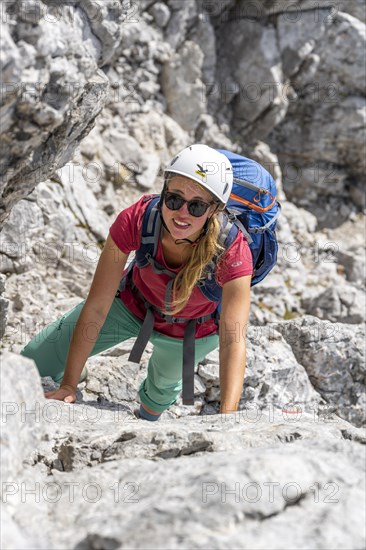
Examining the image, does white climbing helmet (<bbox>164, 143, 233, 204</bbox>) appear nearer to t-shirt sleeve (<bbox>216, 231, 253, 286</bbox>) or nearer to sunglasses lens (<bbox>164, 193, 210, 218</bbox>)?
sunglasses lens (<bbox>164, 193, 210, 218</bbox>)

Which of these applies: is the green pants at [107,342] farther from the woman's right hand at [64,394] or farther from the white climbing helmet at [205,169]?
the white climbing helmet at [205,169]

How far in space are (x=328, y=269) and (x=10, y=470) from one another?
1791 centimetres

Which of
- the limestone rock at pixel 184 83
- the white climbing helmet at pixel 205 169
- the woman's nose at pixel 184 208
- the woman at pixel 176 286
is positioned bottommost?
the woman at pixel 176 286

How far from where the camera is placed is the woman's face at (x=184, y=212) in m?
6.66

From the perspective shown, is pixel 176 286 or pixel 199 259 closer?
pixel 199 259

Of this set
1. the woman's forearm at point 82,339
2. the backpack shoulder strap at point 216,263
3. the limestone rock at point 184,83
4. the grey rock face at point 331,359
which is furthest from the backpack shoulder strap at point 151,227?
the limestone rock at point 184,83

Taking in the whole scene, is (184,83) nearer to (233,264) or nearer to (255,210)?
(255,210)

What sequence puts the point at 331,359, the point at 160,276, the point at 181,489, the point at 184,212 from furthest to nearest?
1. the point at 331,359
2. the point at 160,276
3. the point at 184,212
4. the point at 181,489

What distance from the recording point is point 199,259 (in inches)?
268

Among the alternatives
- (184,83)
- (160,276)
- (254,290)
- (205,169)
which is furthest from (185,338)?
(184,83)

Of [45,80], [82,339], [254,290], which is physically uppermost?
[45,80]

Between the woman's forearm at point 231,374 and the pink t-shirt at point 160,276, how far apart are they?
71 centimetres

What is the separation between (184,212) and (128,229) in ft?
2.32

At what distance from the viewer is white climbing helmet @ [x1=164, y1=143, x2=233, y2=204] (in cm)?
670
